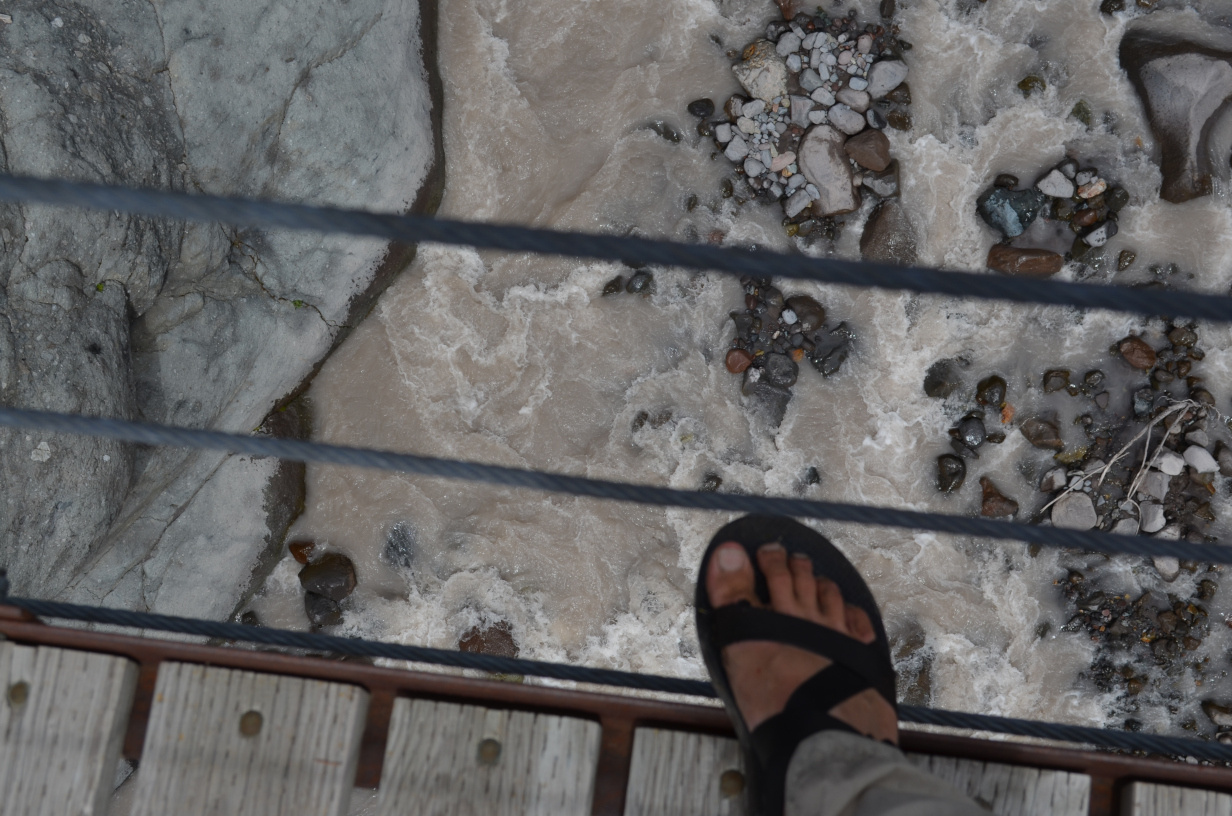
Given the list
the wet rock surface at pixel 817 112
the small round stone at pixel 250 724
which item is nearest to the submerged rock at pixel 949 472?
the wet rock surface at pixel 817 112

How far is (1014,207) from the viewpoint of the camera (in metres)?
4.08

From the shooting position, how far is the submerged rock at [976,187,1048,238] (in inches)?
160

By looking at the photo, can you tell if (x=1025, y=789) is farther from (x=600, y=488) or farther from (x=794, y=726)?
(x=600, y=488)

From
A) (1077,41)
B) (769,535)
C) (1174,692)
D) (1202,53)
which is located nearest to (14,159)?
(769,535)

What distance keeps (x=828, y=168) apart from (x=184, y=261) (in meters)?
3.42

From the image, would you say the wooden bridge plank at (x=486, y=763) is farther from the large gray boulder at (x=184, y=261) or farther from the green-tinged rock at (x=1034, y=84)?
the green-tinged rock at (x=1034, y=84)

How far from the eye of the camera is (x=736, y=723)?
194 centimetres

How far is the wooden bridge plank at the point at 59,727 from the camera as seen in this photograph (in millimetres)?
1839

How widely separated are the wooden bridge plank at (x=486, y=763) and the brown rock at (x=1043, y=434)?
340 cm

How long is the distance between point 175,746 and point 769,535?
1.82m

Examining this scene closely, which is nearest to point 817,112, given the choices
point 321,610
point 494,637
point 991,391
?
point 991,391

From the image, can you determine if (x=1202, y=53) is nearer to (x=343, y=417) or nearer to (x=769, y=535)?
(x=769, y=535)

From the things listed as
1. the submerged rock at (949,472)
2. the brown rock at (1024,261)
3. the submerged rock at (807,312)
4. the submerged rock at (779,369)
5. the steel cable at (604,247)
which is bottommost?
the steel cable at (604,247)

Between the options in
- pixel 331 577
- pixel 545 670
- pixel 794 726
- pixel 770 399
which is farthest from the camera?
pixel 331 577
